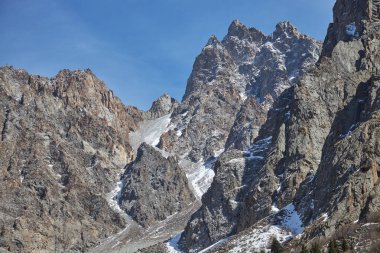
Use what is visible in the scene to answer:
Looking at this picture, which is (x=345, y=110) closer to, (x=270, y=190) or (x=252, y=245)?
(x=270, y=190)

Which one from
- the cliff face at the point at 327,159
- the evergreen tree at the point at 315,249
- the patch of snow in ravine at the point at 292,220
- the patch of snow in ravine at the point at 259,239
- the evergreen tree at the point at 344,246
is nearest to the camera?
the evergreen tree at the point at 315,249

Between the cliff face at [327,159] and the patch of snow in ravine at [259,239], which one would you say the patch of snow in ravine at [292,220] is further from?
the patch of snow in ravine at [259,239]

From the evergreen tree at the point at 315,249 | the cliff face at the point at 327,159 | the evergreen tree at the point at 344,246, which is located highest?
the cliff face at the point at 327,159

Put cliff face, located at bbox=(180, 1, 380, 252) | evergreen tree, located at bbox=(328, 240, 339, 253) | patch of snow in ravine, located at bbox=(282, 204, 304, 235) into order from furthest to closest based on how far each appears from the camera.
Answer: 1. patch of snow in ravine, located at bbox=(282, 204, 304, 235)
2. cliff face, located at bbox=(180, 1, 380, 252)
3. evergreen tree, located at bbox=(328, 240, 339, 253)

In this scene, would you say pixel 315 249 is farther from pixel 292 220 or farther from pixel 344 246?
pixel 292 220

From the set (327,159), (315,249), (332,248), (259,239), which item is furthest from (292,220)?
(332,248)

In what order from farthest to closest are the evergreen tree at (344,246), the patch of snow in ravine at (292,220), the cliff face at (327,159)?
the patch of snow in ravine at (292,220), the cliff face at (327,159), the evergreen tree at (344,246)

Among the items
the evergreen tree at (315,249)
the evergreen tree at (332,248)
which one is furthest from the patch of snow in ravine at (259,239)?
the evergreen tree at (332,248)

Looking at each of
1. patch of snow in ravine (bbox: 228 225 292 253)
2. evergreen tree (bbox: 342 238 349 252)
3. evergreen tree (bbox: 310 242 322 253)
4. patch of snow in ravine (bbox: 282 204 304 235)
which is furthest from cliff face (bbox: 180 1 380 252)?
evergreen tree (bbox: 342 238 349 252)

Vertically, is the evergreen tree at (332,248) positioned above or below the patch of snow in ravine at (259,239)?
below

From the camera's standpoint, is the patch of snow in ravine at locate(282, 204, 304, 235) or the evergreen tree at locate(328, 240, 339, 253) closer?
the evergreen tree at locate(328, 240, 339, 253)

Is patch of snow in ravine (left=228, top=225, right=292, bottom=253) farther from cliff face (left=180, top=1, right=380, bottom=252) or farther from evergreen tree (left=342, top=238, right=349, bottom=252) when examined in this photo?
evergreen tree (left=342, top=238, right=349, bottom=252)

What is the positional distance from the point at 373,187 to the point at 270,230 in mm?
26023

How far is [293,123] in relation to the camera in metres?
195
